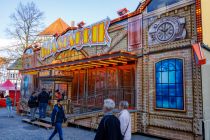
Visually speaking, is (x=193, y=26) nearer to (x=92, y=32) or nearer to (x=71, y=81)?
(x=92, y=32)

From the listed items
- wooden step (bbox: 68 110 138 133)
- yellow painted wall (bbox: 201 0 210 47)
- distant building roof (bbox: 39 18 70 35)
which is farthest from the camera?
distant building roof (bbox: 39 18 70 35)

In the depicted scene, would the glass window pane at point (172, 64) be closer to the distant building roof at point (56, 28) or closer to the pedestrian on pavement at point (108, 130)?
the pedestrian on pavement at point (108, 130)

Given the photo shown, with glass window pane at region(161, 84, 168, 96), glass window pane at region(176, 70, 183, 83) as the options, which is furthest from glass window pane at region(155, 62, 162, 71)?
glass window pane at region(176, 70, 183, 83)

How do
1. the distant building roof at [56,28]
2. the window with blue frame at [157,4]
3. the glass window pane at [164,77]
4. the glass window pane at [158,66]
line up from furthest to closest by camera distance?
the distant building roof at [56,28], the glass window pane at [158,66], the window with blue frame at [157,4], the glass window pane at [164,77]

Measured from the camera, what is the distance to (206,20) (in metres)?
8.46

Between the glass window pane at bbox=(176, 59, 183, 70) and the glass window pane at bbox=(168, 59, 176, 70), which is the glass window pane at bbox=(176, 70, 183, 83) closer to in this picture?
the glass window pane at bbox=(176, 59, 183, 70)

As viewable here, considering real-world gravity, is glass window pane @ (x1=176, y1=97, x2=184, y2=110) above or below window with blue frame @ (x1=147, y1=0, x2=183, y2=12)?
below

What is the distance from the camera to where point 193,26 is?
26.6 ft

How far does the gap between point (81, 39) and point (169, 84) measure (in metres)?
7.56

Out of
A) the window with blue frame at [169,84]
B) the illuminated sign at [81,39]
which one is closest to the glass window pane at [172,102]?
the window with blue frame at [169,84]

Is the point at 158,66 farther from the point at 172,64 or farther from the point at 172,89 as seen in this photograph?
the point at 172,89

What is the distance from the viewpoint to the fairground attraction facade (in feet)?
26.2

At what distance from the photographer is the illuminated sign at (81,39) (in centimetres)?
1232

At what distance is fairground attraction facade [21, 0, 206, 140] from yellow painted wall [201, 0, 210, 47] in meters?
0.41
